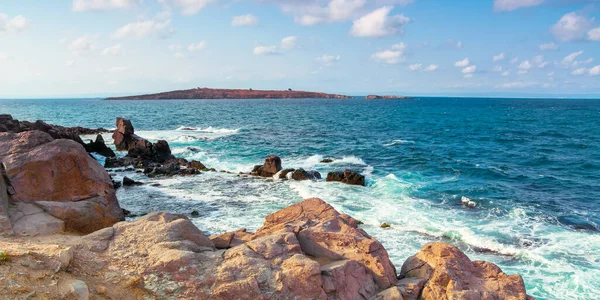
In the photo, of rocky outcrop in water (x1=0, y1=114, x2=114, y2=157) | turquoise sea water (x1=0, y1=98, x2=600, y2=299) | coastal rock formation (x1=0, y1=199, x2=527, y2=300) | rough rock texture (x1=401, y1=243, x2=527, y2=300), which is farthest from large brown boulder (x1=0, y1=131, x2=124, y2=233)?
rocky outcrop in water (x1=0, y1=114, x2=114, y2=157)

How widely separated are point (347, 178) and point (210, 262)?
21512 millimetres

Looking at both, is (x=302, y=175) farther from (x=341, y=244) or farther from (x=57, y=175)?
(x=341, y=244)

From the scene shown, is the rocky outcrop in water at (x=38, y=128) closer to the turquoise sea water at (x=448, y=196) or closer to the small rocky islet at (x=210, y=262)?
the turquoise sea water at (x=448, y=196)

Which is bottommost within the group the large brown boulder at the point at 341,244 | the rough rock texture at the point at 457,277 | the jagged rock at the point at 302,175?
the jagged rock at the point at 302,175

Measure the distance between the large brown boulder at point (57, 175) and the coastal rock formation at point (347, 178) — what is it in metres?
17.2

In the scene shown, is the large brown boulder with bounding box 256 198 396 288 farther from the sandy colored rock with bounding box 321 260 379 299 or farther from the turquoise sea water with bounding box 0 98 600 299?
the turquoise sea water with bounding box 0 98 600 299

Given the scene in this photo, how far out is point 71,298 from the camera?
7699mm

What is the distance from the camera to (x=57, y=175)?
16625 millimetres

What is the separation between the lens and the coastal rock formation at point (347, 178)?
2992 centimetres

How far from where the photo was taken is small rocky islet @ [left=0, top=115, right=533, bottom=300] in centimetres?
852

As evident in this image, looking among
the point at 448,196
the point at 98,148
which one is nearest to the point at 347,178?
the point at 448,196

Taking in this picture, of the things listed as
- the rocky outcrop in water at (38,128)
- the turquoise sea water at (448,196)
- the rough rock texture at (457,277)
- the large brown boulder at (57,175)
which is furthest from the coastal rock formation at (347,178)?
the rocky outcrop in water at (38,128)

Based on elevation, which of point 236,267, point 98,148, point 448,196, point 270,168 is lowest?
point 448,196

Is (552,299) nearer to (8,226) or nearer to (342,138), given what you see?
(8,226)
